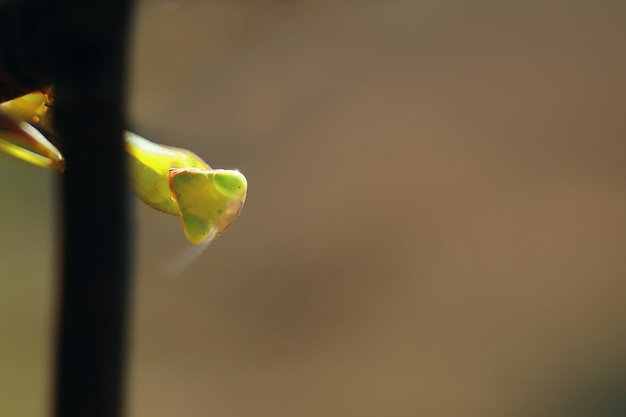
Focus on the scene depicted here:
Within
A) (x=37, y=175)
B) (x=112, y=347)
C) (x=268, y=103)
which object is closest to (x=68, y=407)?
(x=112, y=347)

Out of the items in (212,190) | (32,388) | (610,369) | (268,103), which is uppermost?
(268,103)

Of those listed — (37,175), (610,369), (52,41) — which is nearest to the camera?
(52,41)

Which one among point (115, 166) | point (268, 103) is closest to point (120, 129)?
point (115, 166)

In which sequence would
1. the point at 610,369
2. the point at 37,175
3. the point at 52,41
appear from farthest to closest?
the point at 610,369
the point at 37,175
the point at 52,41

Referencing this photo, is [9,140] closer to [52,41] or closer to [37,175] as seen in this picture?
[52,41]

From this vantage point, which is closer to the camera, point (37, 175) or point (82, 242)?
point (82, 242)

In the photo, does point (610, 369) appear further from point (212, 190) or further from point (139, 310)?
point (212, 190)

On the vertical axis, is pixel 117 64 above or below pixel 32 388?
above
